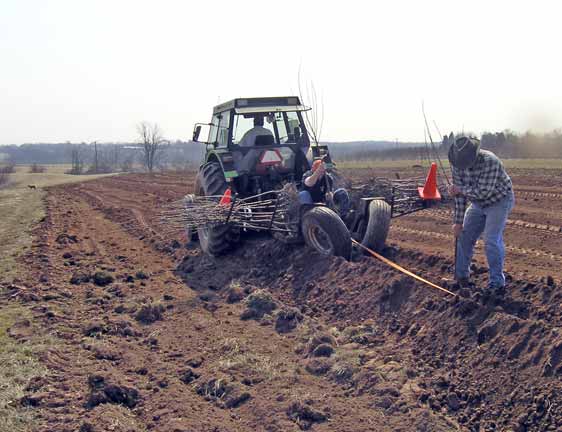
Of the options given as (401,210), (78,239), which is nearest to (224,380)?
(401,210)

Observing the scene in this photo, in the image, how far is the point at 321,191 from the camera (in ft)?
27.1

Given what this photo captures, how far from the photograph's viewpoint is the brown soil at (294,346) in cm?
408

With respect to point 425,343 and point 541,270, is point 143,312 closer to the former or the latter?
point 425,343

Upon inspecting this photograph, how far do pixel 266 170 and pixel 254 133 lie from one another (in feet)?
2.57

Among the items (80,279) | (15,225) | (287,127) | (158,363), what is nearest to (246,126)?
(287,127)

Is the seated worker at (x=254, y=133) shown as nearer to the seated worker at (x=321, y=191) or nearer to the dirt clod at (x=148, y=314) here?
the seated worker at (x=321, y=191)

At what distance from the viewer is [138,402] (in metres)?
4.43

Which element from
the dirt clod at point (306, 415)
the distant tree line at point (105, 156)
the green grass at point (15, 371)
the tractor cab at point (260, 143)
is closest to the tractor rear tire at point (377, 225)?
the tractor cab at point (260, 143)

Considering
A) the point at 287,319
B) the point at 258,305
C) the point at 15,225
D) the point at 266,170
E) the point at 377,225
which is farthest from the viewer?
the point at 15,225

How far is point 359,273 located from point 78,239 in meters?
6.96

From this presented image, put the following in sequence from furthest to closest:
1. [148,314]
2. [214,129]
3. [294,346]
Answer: [214,129], [148,314], [294,346]

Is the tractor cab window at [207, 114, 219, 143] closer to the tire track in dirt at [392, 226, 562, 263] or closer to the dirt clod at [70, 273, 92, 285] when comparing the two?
the dirt clod at [70, 273, 92, 285]

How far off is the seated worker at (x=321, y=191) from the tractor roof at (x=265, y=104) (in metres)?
1.63

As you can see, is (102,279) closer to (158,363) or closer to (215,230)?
(215,230)
